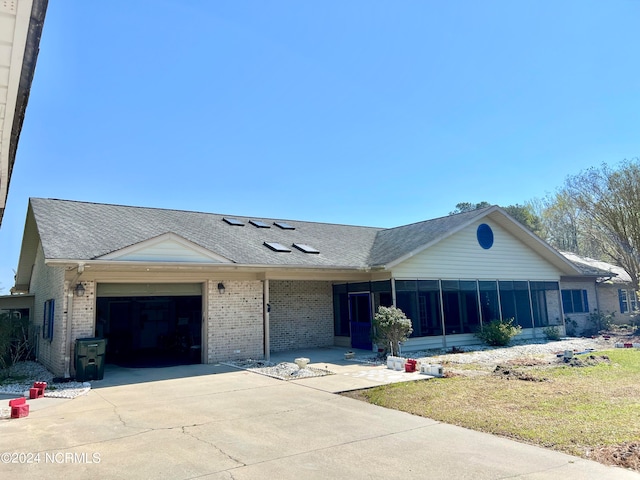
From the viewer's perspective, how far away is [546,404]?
24.0 feet

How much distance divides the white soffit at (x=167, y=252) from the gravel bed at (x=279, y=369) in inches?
118

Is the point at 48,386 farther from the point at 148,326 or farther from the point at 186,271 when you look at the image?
the point at 148,326

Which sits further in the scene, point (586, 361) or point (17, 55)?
point (586, 361)

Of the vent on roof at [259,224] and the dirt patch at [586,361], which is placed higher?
the vent on roof at [259,224]

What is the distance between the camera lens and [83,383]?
10039 mm

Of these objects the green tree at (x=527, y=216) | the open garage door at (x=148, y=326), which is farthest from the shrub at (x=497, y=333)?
the green tree at (x=527, y=216)

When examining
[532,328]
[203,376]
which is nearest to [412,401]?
[203,376]

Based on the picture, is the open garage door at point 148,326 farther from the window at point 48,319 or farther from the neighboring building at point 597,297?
the neighboring building at point 597,297

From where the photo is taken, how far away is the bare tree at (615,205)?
72.5ft

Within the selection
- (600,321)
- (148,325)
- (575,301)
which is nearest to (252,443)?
(148,325)

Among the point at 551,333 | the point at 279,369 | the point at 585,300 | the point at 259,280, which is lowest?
the point at 279,369

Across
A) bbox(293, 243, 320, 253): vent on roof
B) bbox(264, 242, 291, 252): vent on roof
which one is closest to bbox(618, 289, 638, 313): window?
bbox(293, 243, 320, 253): vent on roof

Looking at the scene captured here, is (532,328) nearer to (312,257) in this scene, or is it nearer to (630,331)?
(630,331)

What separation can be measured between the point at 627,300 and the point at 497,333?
12.2m
